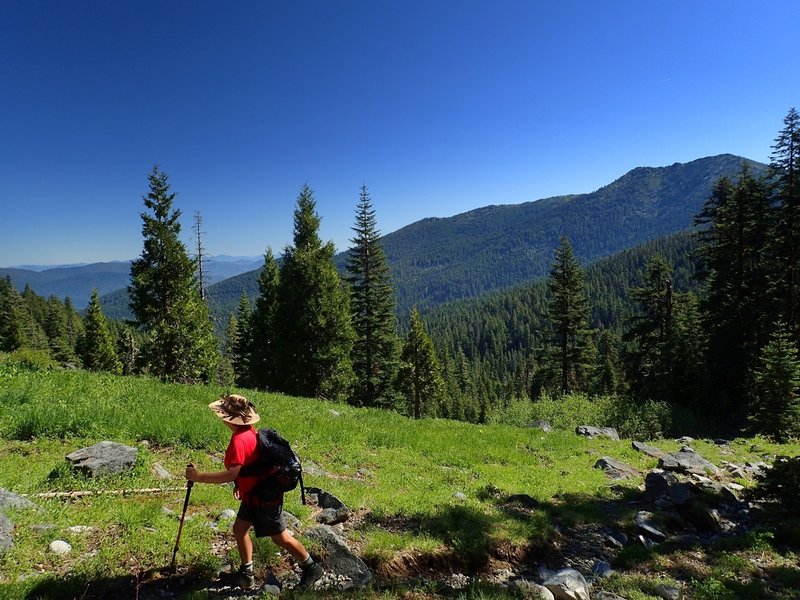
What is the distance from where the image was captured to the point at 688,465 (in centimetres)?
1340

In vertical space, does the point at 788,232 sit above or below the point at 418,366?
above

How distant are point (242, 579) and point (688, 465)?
14.0 metres

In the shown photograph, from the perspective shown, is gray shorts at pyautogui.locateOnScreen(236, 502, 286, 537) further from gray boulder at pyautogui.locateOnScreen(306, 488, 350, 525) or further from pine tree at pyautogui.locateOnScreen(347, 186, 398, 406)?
pine tree at pyautogui.locateOnScreen(347, 186, 398, 406)

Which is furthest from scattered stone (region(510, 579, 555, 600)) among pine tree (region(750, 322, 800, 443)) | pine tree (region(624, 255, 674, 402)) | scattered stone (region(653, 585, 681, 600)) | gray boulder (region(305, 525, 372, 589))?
pine tree (region(624, 255, 674, 402))

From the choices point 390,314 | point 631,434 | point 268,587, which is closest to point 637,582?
point 268,587

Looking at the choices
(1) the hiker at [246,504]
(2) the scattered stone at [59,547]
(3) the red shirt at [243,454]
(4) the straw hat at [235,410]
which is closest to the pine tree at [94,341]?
(2) the scattered stone at [59,547]

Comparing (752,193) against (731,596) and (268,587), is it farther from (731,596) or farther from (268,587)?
(268,587)

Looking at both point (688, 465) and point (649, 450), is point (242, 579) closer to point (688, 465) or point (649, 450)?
point (688, 465)

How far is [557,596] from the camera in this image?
5633 millimetres

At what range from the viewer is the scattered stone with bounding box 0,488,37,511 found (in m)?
→ 5.55

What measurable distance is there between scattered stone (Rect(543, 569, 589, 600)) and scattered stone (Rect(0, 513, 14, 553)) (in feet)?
22.0

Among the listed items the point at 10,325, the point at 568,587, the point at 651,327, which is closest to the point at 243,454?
the point at 568,587

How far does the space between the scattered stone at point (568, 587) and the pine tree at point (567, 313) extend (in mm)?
34041

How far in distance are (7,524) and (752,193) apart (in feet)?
124
